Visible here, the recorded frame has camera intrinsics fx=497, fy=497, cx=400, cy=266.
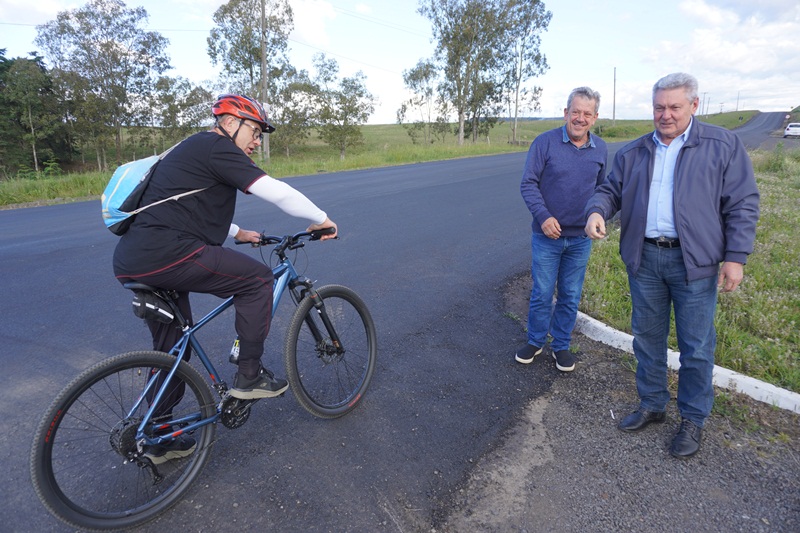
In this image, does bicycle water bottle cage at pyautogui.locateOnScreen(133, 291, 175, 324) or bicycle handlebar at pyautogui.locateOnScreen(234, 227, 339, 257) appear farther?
bicycle handlebar at pyautogui.locateOnScreen(234, 227, 339, 257)

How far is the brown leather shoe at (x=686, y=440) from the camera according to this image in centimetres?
306

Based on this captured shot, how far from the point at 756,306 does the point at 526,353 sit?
272 centimetres

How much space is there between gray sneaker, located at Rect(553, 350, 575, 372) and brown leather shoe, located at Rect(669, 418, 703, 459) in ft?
3.25

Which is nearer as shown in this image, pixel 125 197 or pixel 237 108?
pixel 125 197

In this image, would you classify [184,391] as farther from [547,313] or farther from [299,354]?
[547,313]

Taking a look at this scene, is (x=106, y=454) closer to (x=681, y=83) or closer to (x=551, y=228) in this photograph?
(x=551, y=228)

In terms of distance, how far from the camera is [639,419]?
3359 mm

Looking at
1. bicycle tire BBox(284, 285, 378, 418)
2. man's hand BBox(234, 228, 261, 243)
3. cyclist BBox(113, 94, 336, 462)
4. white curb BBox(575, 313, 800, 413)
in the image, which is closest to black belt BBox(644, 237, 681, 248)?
white curb BBox(575, 313, 800, 413)

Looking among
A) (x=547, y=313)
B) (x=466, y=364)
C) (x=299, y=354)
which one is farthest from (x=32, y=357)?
(x=547, y=313)

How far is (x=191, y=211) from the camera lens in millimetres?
2619

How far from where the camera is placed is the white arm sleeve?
8.52 feet

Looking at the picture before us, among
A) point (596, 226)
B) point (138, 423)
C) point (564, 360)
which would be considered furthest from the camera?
point (564, 360)

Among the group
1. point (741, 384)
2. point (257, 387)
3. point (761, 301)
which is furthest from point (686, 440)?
point (761, 301)

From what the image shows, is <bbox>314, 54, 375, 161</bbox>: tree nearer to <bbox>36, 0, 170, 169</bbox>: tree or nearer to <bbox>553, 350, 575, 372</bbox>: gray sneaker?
<bbox>36, 0, 170, 169</bbox>: tree
